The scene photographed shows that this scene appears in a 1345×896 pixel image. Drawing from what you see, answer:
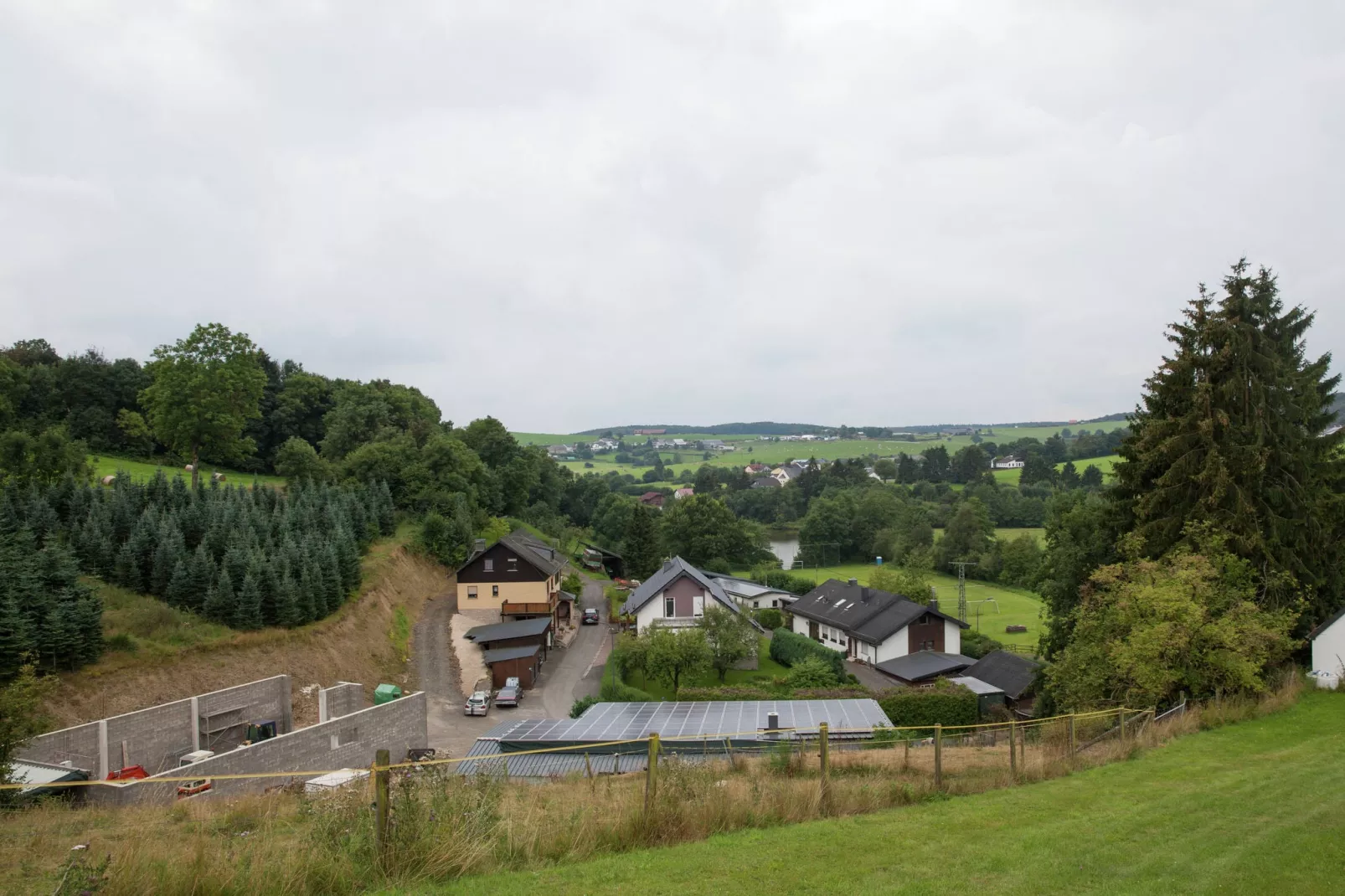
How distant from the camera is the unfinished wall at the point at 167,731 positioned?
17.0 meters

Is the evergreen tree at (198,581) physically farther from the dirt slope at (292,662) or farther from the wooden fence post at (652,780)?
the wooden fence post at (652,780)

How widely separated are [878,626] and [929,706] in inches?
526

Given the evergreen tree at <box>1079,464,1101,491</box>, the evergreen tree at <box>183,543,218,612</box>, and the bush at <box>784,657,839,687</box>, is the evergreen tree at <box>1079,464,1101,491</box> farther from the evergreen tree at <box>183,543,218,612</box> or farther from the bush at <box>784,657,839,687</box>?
the evergreen tree at <box>183,543,218,612</box>

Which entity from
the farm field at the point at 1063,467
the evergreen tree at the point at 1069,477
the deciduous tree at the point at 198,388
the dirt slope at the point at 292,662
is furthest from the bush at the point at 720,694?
the farm field at the point at 1063,467

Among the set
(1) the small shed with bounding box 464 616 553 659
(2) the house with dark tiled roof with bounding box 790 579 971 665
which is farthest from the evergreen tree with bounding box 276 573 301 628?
(2) the house with dark tiled roof with bounding box 790 579 971 665

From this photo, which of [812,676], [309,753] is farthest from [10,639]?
[812,676]

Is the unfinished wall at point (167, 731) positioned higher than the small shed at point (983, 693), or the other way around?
the unfinished wall at point (167, 731)

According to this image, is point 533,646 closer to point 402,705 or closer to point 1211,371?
point 402,705

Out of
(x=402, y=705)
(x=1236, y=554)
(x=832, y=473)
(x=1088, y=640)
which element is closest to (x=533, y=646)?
(x=402, y=705)

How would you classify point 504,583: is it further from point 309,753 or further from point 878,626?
→ point 309,753

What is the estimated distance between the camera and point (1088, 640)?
819 inches

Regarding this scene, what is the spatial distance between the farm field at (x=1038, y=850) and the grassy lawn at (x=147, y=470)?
160ft

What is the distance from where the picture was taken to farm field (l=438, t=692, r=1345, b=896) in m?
6.81

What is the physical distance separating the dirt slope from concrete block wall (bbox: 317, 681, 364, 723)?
2.01m
